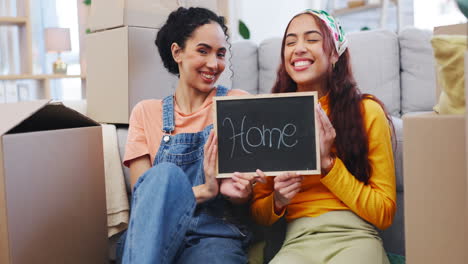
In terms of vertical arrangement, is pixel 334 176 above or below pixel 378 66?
below

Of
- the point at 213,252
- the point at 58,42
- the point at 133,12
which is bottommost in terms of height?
the point at 213,252

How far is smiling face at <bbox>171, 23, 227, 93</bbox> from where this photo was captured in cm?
139

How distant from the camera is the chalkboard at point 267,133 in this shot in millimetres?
1144

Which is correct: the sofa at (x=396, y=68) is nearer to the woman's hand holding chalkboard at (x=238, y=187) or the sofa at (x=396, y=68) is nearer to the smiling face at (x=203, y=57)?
the smiling face at (x=203, y=57)

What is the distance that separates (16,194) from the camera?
1.15m

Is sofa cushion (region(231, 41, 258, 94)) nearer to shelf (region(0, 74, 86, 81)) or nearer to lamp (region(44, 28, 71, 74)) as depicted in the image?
shelf (region(0, 74, 86, 81))

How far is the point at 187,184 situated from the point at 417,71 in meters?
1.16

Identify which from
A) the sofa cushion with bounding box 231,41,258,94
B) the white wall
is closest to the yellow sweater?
the sofa cushion with bounding box 231,41,258,94

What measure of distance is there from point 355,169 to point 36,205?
0.78m

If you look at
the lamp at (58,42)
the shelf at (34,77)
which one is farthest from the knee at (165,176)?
the lamp at (58,42)

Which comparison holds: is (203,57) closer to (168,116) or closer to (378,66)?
(168,116)

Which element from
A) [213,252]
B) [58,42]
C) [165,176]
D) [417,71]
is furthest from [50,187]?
[58,42]

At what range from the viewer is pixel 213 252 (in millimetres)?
1173

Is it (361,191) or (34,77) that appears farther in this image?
(34,77)
